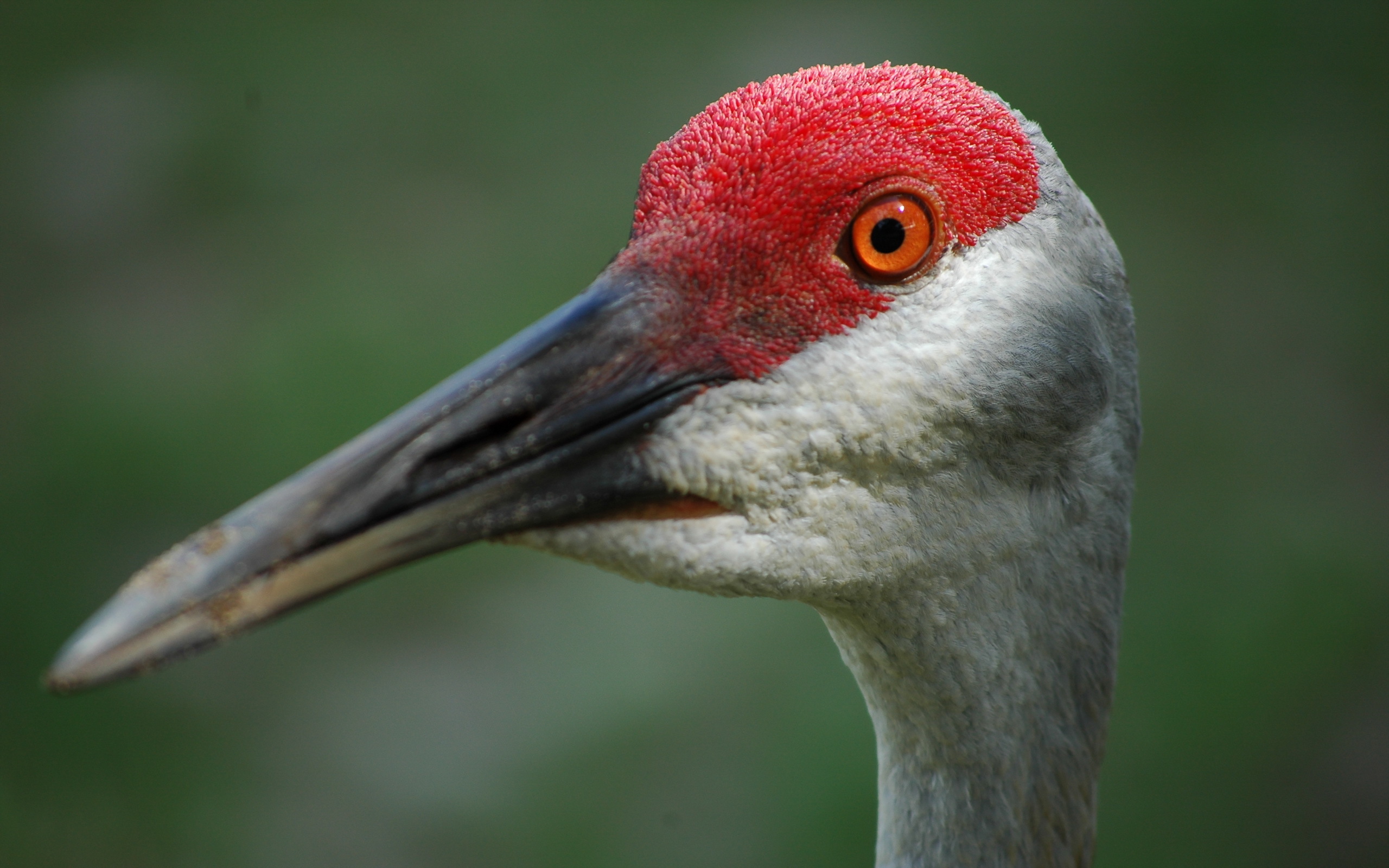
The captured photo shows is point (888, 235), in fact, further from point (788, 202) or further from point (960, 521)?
point (960, 521)

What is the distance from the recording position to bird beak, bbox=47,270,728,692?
71.4 inches

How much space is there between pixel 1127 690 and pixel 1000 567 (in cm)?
339

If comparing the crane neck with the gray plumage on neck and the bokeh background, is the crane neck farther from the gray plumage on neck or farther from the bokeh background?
the bokeh background

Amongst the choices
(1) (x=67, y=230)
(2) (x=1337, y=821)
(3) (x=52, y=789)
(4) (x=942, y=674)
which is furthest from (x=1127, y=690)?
(1) (x=67, y=230)

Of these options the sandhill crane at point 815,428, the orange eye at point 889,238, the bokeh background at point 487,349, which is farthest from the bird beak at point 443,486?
the bokeh background at point 487,349

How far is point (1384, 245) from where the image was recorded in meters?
6.98

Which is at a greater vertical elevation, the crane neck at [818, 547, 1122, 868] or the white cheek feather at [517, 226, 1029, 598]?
the white cheek feather at [517, 226, 1029, 598]

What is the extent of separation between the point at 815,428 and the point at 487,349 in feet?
15.6

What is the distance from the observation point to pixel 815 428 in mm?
2070

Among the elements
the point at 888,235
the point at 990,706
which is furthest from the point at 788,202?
the point at 990,706

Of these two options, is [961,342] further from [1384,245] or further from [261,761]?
[1384,245]

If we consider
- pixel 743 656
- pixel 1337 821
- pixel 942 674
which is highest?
pixel 942 674

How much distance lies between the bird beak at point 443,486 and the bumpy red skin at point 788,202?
0.22 ft

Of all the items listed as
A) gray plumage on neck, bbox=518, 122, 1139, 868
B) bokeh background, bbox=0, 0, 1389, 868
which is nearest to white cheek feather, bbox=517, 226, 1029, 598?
gray plumage on neck, bbox=518, 122, 1139, 868
